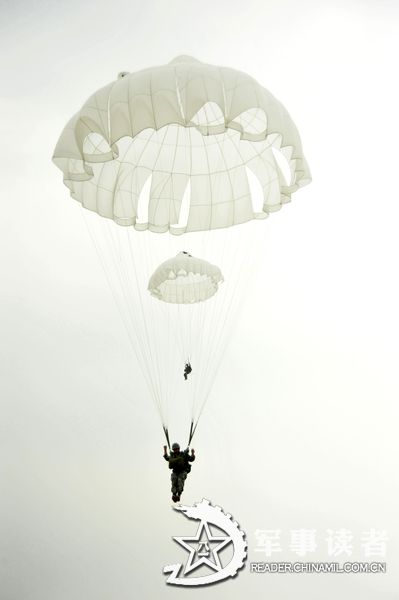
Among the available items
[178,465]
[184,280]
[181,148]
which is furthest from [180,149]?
[178,465]

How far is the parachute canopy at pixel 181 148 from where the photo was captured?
1331 centimetres

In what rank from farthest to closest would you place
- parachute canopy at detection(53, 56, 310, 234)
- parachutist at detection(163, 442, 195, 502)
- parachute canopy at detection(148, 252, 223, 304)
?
parachute canopy at detection(148, 252, 223, 304), parachutist at detection(163, 442, 195, 502), parachute canopy at detection(53, 56, 310, 234)

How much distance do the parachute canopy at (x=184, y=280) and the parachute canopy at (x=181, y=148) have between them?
1.52m

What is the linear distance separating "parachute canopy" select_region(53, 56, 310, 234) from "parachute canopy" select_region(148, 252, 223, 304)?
1519 millimetres

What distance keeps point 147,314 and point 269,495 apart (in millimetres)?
11126

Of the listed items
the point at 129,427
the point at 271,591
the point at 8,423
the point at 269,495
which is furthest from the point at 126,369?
the point at 271,591

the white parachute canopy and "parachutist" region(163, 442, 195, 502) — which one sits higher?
the white parachute canopy

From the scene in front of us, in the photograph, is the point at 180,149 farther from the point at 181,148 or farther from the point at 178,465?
the point at 178,465

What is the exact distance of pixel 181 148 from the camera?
1633cm

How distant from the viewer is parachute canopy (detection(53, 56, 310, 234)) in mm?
13312

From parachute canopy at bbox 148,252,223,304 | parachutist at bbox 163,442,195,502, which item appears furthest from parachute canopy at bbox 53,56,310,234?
parachutist at bbox 163,442,195,502

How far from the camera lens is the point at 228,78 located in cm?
1375

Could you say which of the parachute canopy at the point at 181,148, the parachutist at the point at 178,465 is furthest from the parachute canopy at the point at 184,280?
the parachutist at the point at 178,465

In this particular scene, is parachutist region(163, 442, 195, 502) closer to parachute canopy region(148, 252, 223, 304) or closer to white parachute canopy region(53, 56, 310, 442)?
white parachute canopy region(53, 56, 310, 442)
